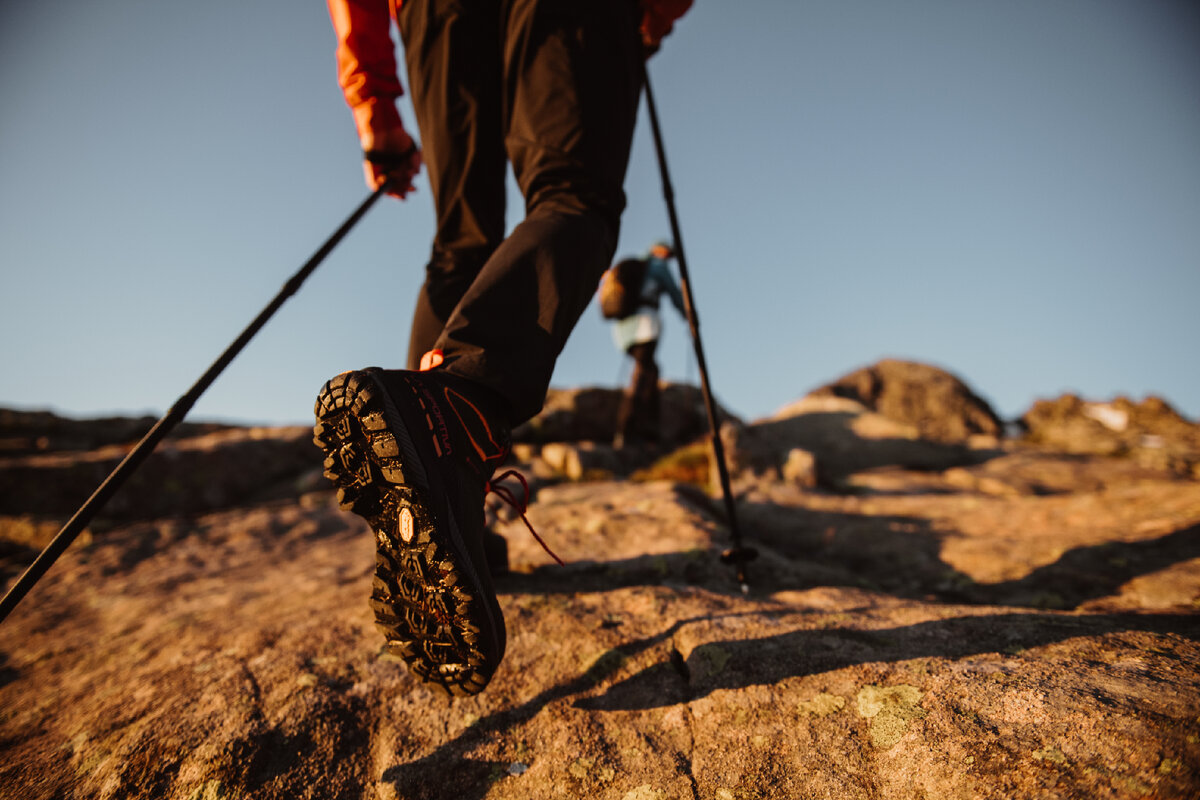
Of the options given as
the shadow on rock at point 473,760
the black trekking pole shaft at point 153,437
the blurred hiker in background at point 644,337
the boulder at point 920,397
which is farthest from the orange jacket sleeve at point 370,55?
the boulder at point 920,397

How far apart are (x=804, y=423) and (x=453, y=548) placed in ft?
34.6

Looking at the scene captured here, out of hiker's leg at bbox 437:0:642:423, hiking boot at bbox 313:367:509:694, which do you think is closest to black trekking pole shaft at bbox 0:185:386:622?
hiking boot at bbox 313:367:509:694

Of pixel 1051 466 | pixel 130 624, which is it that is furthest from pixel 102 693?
pixel 1051 466

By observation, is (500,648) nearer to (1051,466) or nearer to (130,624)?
(130,624)

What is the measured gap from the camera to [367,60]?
2006 millimetres

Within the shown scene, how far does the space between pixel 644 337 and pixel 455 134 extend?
236 inches

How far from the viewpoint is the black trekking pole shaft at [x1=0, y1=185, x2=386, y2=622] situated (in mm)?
1222

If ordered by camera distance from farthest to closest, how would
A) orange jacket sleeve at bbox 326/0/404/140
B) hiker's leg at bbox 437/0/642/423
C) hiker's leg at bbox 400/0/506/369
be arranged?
1. orange jacket sleeve at bbox 326/0/404/140
2. hiker's leg at bbox 400/0/506/369
3. hiker's leg at bbox 437/0/642/423

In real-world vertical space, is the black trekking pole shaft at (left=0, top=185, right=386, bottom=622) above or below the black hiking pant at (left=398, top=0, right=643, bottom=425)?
below

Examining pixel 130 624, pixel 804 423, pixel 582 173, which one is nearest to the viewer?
pixel 582 173

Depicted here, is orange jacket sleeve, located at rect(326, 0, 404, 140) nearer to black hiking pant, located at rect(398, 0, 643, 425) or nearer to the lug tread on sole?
black hiking pant, located at rect(398, 0, 643, 425)

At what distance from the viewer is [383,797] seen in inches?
45.5

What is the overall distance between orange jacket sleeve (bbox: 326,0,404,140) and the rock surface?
1999mm

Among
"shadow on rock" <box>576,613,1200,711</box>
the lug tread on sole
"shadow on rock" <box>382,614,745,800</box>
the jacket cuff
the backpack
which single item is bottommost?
"shadow on rock" <box>382,614,745,800</box>
